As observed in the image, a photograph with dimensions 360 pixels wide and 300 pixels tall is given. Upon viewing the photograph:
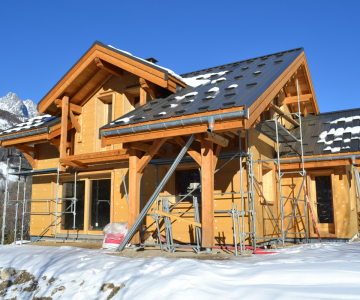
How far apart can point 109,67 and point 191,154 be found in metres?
4.97

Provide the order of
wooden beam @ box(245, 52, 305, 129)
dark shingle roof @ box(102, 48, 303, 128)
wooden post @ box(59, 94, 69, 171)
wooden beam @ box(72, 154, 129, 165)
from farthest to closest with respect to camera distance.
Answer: wooden post @ box(59, 94, 69, 171) < wooden beam @ box(72, 154, 129, 165) < dark shingle roof @ box(102, 48, 303, 128) < wooden beam @ box(245, 52, 305, 129)

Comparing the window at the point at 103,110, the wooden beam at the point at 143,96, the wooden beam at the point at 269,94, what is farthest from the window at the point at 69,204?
the wooden beam at the point at 269,94

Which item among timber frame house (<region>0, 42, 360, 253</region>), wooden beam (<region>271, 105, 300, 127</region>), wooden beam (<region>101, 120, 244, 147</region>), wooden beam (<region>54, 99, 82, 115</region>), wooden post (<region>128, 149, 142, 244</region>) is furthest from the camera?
wooden beam (<region>54, 99, 82, 115</region>)

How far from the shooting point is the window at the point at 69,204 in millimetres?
12445

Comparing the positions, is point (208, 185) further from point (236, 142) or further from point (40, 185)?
point (40, 185)

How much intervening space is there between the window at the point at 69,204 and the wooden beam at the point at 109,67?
12.7 ft

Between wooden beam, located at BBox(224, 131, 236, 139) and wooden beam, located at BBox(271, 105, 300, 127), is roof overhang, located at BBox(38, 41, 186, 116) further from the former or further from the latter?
wooden beam, located at BBox(271, 105, 300, 127)

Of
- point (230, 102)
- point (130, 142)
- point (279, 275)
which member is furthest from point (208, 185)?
point (279, 275)

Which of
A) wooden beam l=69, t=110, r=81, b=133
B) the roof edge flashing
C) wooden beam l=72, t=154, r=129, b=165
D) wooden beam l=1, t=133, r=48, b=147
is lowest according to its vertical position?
wooden beam l=72, t=154, r=129, b=165

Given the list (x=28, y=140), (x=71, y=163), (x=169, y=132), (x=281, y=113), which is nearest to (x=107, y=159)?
(x=71, y=163)

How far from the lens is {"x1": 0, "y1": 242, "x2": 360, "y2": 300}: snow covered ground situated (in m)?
4.07

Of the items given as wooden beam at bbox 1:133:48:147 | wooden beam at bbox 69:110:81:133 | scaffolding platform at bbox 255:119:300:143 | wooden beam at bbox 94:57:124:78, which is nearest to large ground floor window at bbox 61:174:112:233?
wooden beam at bbox 69:110:81:133

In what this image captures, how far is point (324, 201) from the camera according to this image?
471 inches

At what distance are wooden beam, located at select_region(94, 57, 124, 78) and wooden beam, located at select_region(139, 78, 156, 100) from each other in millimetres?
1670
